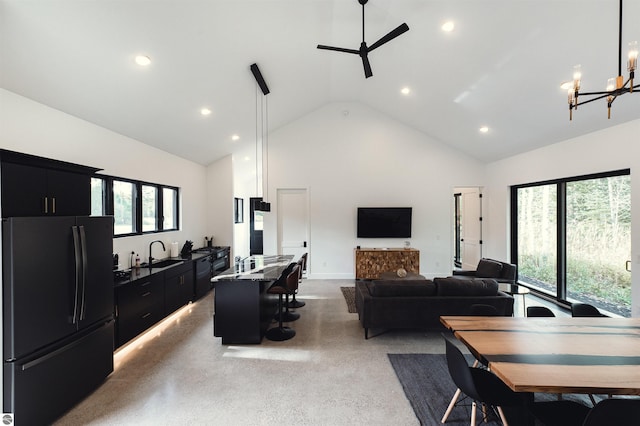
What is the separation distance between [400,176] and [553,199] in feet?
10.0

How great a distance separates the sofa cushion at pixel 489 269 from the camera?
5.16m

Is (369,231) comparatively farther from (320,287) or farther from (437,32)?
(437,32)

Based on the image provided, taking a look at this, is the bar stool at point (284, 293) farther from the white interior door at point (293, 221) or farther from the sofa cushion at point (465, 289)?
the white interior door at point (293, 221)

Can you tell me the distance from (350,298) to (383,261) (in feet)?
5.76

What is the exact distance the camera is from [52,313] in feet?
7.27

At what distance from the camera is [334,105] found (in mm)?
7137

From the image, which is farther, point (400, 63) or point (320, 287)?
point (320, 287)

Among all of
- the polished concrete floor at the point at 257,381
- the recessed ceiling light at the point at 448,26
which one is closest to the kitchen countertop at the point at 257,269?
the polished concrete floor at the point at 257,381

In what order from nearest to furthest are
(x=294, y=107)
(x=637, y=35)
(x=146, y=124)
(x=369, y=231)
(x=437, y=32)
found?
(x=637, y=35) → (x=437, y=32) → (x=146, y=124) → (x=294, y=107) → (x=369, y=231)

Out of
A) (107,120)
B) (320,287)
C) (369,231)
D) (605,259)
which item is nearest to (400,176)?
(369,231)

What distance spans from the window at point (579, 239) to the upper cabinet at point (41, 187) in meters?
6.58

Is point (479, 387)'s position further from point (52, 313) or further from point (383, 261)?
point (383, 261)

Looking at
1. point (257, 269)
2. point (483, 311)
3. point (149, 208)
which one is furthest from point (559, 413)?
point (149, 208)

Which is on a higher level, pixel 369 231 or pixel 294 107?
pixel 294 107
